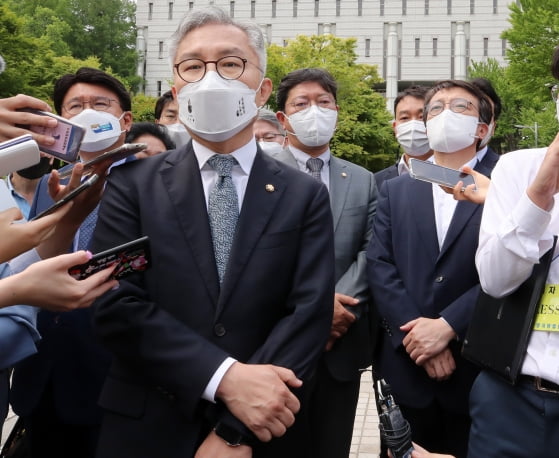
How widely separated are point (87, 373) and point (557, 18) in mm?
24026

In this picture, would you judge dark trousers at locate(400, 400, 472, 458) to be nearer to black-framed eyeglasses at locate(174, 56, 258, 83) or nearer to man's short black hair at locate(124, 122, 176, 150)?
black-framed eyeglasses at locate(174, 56, 258, 83)

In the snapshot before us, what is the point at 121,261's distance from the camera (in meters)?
2.17

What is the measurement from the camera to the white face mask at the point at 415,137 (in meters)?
5.38

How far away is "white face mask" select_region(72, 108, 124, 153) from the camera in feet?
12.3

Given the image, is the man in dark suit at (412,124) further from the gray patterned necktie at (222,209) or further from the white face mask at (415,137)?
the gray patterned necktie at (222,209)

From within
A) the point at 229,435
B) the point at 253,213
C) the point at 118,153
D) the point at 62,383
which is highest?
the point at 118,153

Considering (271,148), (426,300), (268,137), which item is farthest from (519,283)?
(268,137)

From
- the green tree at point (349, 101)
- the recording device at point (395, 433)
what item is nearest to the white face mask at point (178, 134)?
the recording device at point (395, 433)

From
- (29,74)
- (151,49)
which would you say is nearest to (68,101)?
(29,74)

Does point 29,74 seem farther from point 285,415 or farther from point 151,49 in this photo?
point 151,49

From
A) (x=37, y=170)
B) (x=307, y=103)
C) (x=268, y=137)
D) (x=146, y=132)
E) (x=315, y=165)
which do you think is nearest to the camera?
(x=37, y=170)

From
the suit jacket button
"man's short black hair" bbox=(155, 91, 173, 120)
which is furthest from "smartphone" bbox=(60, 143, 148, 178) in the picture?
"man's short black hair" bbox=(155, 91, 173, 120)

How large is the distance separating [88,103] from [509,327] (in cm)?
264

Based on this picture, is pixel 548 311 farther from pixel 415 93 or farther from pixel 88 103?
pixel 415 93
